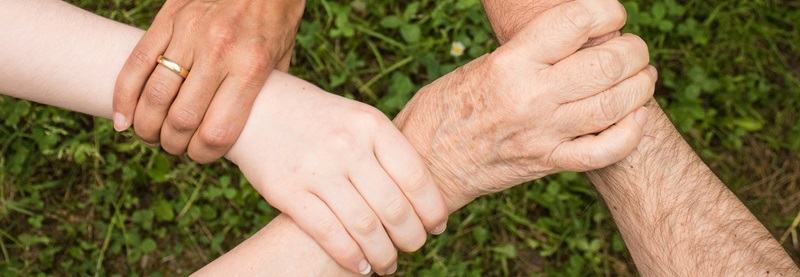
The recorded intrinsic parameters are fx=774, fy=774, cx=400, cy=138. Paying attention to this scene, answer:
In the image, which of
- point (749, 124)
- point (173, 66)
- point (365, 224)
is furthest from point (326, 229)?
point (749, 124)

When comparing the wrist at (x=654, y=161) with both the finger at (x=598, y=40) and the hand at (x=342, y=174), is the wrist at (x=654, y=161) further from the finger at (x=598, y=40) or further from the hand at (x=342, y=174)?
the hand at (x=342, y=174)

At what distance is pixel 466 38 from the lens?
3.42 metres

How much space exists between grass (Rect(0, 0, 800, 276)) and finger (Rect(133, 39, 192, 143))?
1.10 m

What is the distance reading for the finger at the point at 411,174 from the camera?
2.27m

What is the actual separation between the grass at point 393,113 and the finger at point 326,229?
1.04m

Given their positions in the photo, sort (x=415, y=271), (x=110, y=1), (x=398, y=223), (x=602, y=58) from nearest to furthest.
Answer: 1. (x=602, y=58)
2. (x=398, y=223)
3. (x=415, y=271)
4. (x=110, y=1)

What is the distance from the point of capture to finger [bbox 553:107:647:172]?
6.98ft

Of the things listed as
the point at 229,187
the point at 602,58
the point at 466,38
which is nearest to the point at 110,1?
the point at 229,187

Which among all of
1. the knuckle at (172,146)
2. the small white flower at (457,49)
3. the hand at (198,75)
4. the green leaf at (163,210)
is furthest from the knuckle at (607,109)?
the green leaf at (163,210)

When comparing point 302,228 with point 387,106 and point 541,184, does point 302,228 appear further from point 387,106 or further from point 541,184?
point 541,184

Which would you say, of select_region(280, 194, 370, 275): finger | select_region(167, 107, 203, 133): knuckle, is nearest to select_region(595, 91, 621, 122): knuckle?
select_region(280, 194, 370, 275): finger

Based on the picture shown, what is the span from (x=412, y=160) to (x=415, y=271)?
1116 millimetres

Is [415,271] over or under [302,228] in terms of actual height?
under

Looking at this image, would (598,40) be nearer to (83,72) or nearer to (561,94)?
(561,94)
